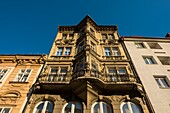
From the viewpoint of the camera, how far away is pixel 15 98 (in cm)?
1252

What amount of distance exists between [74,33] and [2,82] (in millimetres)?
11852

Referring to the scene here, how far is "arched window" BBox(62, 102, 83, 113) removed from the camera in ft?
36.2

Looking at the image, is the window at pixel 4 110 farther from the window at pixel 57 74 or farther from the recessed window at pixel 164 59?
the recessed window at pixel 164 59

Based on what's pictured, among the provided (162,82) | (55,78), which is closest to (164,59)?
(162,82)

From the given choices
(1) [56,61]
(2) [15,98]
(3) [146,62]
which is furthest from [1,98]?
(3) [146,62]

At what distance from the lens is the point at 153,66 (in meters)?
15.8

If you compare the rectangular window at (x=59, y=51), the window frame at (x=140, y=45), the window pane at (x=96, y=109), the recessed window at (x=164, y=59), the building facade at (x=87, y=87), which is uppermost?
the window frame at (x=140, y=45)

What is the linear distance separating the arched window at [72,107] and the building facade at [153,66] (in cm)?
572

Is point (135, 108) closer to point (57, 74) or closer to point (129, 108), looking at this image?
point (129, 108)

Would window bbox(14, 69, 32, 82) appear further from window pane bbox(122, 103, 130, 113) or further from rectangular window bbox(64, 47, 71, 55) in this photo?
window pane bbox(122, 103, 130, 113)

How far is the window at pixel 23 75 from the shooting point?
1443cm

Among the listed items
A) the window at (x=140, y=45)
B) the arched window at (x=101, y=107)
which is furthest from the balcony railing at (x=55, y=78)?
the window at (x=140, y=45)

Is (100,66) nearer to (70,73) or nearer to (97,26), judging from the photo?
(70,73)

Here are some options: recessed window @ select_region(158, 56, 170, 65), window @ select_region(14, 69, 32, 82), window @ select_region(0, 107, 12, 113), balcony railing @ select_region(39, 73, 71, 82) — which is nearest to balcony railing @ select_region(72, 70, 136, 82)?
balcony railing @ select_region(39, 73, 71, 82)
